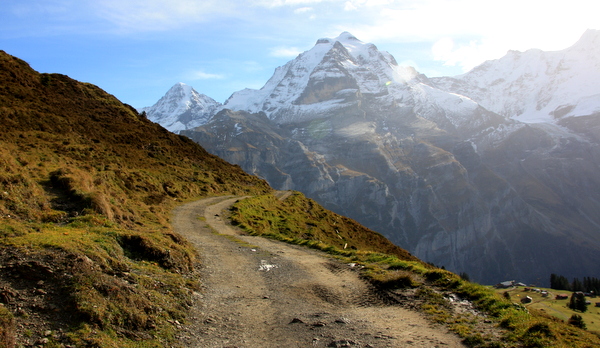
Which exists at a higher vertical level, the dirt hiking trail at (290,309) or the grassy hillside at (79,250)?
the grassy hillside at (79,250)

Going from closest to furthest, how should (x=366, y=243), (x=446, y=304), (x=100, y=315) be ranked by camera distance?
(x=100, y=315) < (x=446, y=304) < (x=366, y=243)

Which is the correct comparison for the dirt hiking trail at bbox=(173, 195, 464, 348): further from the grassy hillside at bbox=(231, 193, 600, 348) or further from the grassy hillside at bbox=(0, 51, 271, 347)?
the grassy hillside at bbox=(0, 51, 271, 347)

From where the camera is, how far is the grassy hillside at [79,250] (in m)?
9.15

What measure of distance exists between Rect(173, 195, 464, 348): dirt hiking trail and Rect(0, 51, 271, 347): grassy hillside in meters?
1.15

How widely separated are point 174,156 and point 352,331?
50.0 meters

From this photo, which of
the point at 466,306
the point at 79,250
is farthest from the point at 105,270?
the point at 466,306

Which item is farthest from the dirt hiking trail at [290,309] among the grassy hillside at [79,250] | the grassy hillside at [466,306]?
the grassy hillside at [79,250]

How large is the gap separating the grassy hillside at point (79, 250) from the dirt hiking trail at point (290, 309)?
1151mm

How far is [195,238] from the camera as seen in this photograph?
24.7 meters

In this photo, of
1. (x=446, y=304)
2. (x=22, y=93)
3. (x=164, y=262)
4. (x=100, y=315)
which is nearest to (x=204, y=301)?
(x=164, y=262)

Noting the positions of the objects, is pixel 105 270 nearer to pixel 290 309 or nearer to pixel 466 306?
pixel 290 309

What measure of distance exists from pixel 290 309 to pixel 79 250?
7.56 metres

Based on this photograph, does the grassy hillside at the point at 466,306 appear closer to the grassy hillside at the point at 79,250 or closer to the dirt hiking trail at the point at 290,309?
the dirt hiking trail at the point at 290,309

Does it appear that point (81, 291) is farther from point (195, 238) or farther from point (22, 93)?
point (22, 93)
